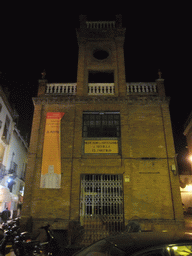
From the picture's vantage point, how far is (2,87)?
60.7 feet

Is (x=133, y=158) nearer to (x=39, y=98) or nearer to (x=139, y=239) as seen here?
(x=39, y=98)

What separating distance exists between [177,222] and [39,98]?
1108 cm

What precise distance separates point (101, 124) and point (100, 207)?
5067 mm

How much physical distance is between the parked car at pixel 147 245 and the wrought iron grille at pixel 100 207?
7.58 meters

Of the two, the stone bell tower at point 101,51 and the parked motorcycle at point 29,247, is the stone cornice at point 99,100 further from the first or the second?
the parked motorcycle at point 29,247

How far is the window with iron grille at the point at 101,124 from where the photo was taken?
1281cm

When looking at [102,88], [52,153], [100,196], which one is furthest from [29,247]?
[102,88]

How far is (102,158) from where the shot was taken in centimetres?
1202

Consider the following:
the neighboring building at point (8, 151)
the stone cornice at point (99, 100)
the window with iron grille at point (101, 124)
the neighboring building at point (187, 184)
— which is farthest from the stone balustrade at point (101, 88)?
the neighboring building at point (187, 184)

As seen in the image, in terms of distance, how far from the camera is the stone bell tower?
1459 cm

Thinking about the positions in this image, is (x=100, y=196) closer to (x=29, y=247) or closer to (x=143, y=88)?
(x=29, y=247)

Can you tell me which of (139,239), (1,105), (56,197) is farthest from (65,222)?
(1,105)

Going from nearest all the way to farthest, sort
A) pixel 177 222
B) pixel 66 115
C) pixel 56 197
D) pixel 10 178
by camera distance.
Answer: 1. pixel 177 222
2. pixel 56 197
3. pixel 66 115
4. pixel 10 178

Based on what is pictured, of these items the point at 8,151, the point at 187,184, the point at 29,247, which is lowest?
the point at 29,247
